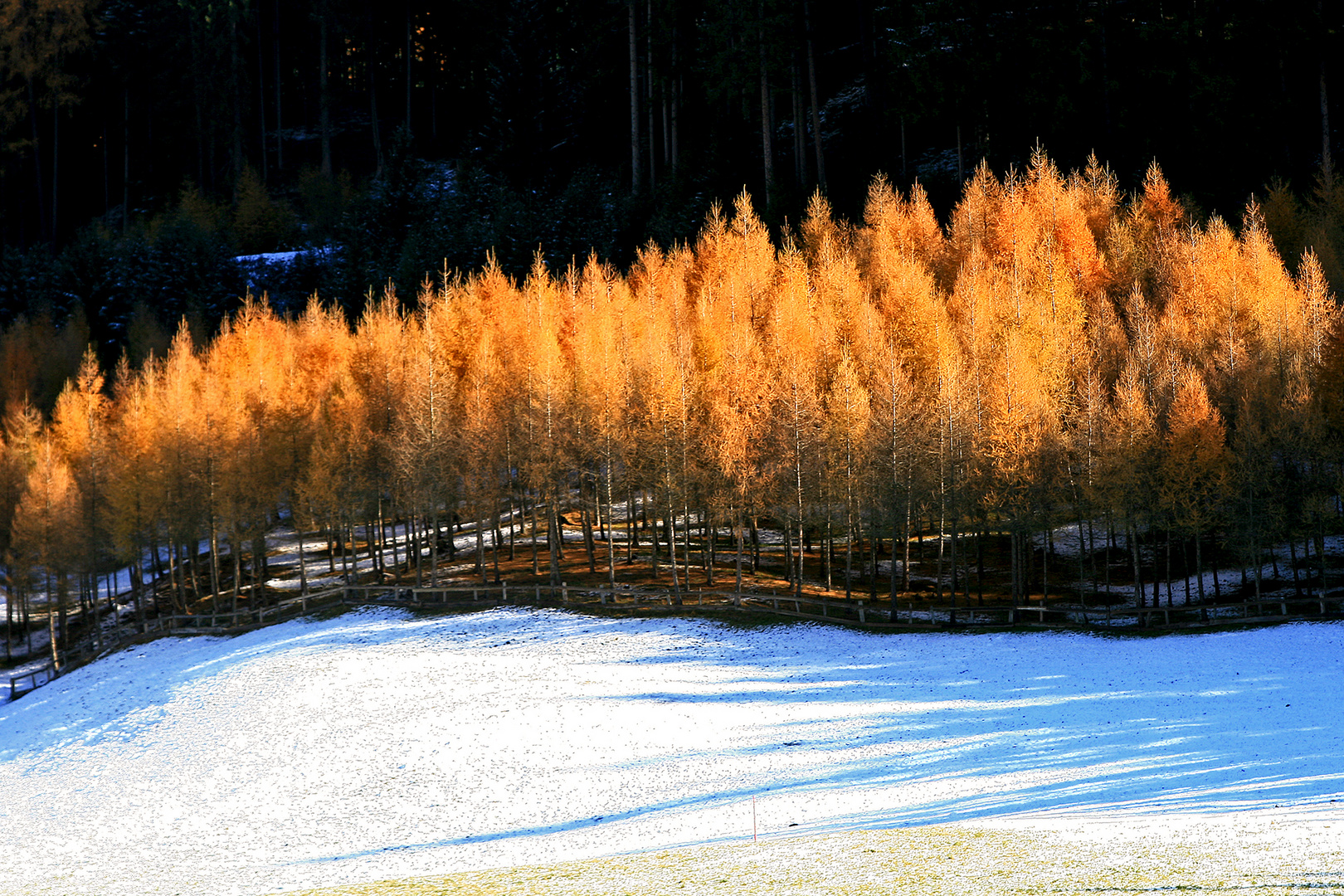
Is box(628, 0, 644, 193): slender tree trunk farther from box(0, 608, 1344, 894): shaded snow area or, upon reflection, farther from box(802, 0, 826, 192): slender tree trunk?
box(0, 608, 1344, 894): shaded snow area

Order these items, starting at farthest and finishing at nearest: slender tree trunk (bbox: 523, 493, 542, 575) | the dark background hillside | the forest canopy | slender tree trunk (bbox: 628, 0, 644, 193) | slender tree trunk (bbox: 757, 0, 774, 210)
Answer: slender tree trunk (bbox: 628, 0, 644, 193) → slender tree trunk (bbox: 757, 0, 774, 210) → the dark background hillside → slender tree trunk (bbox: 523, 493, 542, 575) → the forest canopy

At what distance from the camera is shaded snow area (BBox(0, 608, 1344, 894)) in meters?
20.4

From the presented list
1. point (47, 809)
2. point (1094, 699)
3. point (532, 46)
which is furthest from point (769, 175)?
point (47, 809)

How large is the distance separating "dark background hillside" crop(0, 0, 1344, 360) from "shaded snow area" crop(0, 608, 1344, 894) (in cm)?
3010

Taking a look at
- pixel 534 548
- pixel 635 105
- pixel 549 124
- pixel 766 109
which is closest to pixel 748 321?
pixel 534 548

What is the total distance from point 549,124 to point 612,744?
61.3 meters

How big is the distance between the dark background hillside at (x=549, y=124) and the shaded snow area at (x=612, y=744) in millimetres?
30099

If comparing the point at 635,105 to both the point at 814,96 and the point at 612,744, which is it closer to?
the point at 814,96

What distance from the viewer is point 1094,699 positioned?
26.4m

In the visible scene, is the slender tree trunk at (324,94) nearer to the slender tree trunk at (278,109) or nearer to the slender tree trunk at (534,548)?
the slender tree trunk at (278,109)

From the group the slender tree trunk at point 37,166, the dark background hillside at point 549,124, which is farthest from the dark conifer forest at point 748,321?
the slender tree trunk at point 37,166

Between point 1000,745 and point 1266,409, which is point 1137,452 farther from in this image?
point 1000,745

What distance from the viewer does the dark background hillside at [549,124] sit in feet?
192

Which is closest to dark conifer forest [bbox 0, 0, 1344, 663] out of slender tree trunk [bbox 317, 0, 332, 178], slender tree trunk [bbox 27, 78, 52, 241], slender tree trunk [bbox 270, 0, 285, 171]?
slender tree trunk [bbox 27, 78, 52, 241]
